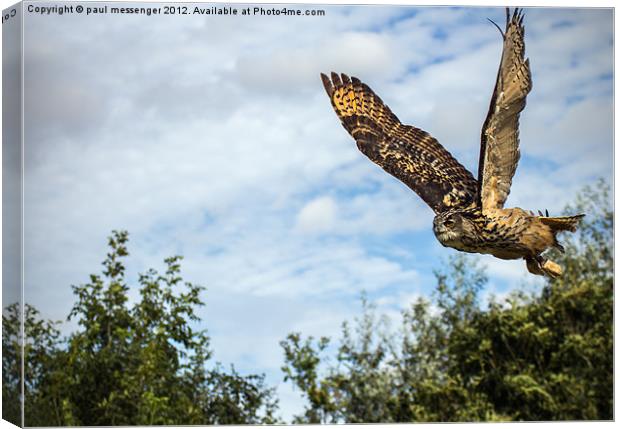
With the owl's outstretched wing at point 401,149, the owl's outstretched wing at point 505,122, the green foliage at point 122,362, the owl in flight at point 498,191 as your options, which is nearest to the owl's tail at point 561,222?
the owl in flight at point 498,191

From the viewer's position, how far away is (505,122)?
14.0 ft

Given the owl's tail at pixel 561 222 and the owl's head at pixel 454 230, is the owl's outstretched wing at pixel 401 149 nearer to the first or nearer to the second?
the owl's head at pixel 454 230

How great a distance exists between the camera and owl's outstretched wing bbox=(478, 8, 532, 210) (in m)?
4.12

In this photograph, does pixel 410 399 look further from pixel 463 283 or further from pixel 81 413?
pixel 81 413

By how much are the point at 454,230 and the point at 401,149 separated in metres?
1.14

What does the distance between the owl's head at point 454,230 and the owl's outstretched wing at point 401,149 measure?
44 centimetres

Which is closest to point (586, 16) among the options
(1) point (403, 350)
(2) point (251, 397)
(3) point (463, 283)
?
(3) point (463, 283)

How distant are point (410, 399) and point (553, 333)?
1389 millimetres

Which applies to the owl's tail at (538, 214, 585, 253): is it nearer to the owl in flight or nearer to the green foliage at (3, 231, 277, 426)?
the owl in flight

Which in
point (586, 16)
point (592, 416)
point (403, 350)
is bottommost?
point (592, 416)

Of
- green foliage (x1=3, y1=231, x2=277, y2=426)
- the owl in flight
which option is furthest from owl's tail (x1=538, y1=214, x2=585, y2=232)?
green foliage (x1=3, y1=231, x2=277, y2=426)

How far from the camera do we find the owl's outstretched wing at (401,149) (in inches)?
199

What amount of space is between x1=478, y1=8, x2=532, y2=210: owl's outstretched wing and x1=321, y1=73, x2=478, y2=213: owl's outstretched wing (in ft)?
1.49

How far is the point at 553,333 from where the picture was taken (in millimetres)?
9312
